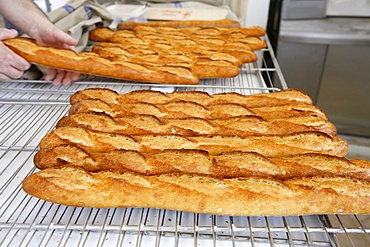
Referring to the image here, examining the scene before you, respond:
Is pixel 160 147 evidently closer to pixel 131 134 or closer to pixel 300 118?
pixel 131 134

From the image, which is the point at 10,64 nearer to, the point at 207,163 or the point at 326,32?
the point at 207,163

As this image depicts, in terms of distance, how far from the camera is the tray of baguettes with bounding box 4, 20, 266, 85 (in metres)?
1.65

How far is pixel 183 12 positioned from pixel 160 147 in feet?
6.18

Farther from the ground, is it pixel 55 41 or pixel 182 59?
pixel 55 41

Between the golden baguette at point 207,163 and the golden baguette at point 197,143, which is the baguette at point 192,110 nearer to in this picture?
the golden baguette at point 197,143

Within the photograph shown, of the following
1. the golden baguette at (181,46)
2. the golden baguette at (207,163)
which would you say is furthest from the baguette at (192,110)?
the golden baguette at (181,46)

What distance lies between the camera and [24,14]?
175 centimetres

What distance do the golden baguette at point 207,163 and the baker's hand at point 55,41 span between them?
0.78 m

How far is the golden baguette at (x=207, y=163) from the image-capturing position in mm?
998

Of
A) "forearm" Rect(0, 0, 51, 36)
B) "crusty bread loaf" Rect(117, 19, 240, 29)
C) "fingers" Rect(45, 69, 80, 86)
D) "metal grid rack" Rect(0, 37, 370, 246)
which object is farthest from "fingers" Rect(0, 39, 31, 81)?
"crusty bread loaf" Rect(117, 19, 240, 29)

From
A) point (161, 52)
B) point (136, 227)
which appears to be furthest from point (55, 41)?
point (136, 227)

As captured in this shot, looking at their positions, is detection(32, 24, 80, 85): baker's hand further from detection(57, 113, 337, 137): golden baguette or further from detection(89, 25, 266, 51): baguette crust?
detection(57, 113, 337, 137): golden baguette

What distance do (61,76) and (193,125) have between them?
0.87m

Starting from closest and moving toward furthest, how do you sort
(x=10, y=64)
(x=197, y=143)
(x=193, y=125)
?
1. (x=197, y=143)
2. (x=193, y=125)
3. (x=10, y=64)
